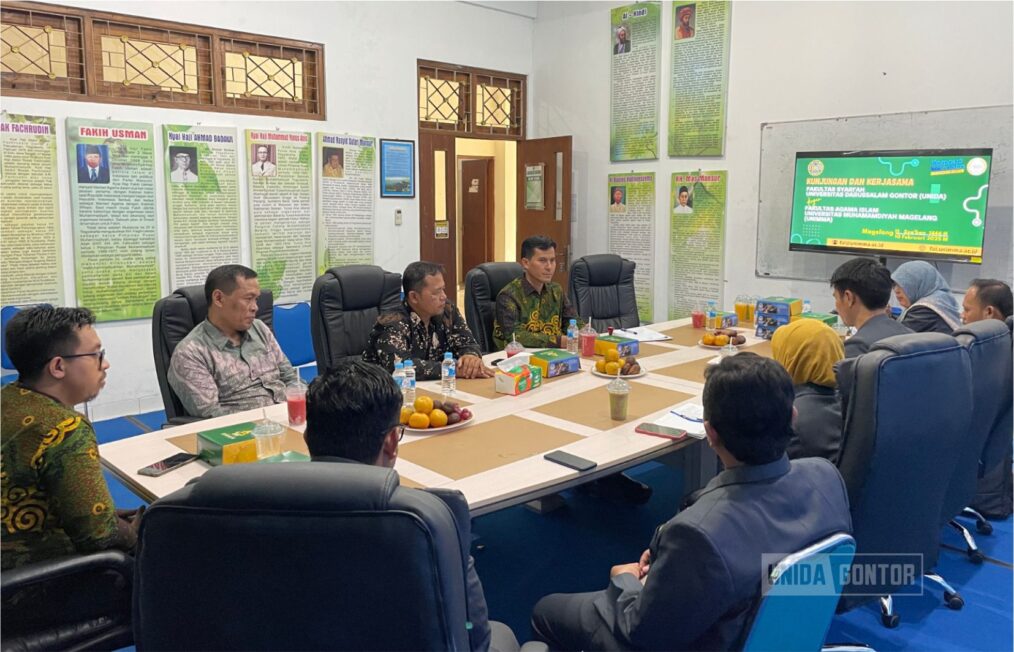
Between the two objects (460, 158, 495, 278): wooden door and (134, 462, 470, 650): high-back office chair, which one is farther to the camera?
(460, 158, 495, 278): wooden door

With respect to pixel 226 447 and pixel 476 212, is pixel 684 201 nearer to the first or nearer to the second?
pixel 476 212

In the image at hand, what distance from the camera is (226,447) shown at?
202cm

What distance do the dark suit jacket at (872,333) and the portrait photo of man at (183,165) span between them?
4.40 meters

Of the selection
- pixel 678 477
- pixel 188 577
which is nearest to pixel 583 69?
pixel 678 477

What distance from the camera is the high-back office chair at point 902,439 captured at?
6.27ft

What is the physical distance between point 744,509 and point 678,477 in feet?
8.18

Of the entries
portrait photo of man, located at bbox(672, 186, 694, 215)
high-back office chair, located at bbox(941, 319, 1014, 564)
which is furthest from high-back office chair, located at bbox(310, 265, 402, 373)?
portrait photo of man, located at bbox(672, 186, 694, 215)

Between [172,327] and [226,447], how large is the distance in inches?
43.0

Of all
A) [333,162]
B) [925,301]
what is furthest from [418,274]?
[333,162]

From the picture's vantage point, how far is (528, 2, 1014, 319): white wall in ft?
15.1

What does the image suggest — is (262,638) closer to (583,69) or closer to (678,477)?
(678,477)

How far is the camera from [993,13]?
14.5ft

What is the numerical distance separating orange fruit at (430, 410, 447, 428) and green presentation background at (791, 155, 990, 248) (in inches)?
148

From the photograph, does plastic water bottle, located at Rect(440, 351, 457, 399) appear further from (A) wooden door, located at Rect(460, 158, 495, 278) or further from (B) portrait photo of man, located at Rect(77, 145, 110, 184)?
(A) wooden door, located at Rect(460, 158, 495, 278)
